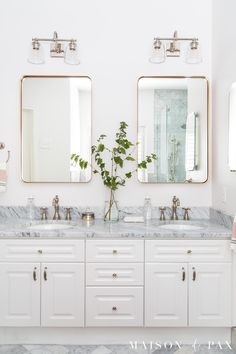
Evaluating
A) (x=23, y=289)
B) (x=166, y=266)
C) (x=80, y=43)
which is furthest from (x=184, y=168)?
(x=23, y=289)

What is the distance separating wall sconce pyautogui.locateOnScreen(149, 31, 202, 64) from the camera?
9.46 feet

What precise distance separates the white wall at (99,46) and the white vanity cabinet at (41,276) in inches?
25.3

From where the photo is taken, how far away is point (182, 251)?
2430 mm

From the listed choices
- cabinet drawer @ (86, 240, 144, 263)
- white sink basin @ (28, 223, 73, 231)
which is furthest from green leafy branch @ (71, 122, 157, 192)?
cabinet drawer @ (86, 240, 144, 263)

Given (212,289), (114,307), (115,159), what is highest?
(115,159)

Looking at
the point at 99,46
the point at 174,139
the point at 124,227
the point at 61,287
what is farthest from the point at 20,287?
the point at 99,46

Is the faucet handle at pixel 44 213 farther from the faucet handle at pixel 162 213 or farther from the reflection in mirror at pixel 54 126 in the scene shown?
the faucet handle at pixel 162 213

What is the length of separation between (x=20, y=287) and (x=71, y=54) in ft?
5.90

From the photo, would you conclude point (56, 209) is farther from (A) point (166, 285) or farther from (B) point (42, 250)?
(A) point (166, 285)

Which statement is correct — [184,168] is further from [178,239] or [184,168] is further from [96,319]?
[96,319]

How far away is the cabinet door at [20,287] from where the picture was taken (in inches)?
95.3

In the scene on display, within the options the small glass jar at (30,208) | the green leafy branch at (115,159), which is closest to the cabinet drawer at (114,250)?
the green leafy branch at (115,159)

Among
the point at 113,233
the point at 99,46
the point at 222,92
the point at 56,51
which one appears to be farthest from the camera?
the point at 99,46

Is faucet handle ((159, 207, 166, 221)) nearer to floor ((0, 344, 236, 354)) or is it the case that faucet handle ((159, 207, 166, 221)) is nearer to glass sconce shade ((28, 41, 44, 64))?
floor ((0, 344, 236, 354))
